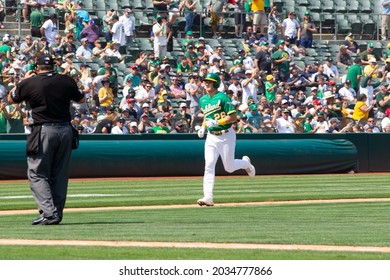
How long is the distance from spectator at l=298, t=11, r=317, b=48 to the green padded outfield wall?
8105 millimetres

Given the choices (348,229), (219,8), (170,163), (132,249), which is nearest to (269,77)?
(219,8)

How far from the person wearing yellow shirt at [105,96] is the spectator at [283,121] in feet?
13.3

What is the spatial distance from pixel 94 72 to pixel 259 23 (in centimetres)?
753

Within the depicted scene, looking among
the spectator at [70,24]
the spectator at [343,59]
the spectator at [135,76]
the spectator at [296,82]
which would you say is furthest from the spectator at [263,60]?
the spectator at [70,24]

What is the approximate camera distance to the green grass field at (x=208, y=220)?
925 cm

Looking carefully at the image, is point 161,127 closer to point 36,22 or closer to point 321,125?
point 321,125

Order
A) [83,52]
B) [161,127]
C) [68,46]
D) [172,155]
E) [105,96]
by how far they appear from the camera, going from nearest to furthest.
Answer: [172,155] → [161,127] → [105,96] → [68,46] → [83,52]

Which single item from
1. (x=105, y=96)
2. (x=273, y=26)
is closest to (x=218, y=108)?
(x=105, y=96)

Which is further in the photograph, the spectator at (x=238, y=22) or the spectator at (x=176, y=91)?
the spectator at (x=238, y=22)

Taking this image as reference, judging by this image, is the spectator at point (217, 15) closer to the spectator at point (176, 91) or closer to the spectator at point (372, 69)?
the spectator at point (372, 69)

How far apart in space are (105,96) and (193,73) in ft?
11.2

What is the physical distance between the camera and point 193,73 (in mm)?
28375

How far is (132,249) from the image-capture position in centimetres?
944

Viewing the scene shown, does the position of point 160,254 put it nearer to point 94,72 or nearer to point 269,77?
point 94,72
